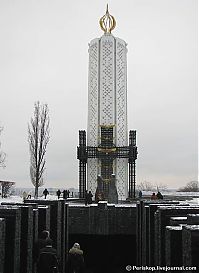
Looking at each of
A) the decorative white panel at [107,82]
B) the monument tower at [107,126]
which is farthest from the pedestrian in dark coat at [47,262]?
the decorative white panel at [107,82]

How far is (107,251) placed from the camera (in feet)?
54.7

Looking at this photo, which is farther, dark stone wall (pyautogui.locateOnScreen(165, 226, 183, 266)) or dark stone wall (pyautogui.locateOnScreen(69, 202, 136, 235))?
dark stone wall (pyautogui.locateOnScreen(69, 202, 136, 235))

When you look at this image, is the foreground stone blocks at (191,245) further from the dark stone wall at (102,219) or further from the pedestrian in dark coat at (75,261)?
the dark stone wall at (102,219)

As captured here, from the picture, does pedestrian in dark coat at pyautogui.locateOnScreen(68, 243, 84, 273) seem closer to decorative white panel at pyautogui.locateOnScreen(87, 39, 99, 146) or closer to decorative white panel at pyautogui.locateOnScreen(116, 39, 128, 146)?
decorative white panel at pyautogui.locateOnScreen(87, 39, 99, 146)

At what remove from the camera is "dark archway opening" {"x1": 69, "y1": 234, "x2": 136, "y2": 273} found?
1612cm

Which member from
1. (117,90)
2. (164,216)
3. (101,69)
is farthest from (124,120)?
(164,216)

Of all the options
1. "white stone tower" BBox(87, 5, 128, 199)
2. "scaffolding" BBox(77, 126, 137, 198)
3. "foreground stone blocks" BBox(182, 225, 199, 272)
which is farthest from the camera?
"white stone tower" BBox(87, 5, 128, 199)

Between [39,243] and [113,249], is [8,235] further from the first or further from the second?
[113,249]

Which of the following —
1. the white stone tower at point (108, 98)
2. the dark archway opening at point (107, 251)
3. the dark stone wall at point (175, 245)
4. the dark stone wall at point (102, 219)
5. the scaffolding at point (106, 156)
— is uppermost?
the white stone tower at point (108, 98)

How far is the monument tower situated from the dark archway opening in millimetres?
16862

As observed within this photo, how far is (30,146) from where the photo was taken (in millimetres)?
33500

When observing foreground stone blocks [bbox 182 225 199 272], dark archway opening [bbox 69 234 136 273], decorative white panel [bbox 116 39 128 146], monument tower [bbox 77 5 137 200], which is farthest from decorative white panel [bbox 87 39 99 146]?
foreground stone blocks [bbox 182 225 199 272]

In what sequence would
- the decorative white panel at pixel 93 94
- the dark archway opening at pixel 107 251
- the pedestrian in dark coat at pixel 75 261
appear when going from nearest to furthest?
the pedestrian in dark coat at pixel 75 261
the dark archway opening at pixel 107 251
the decorative white panel at pixel 93 94

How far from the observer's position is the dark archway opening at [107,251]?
16125 millimetres
